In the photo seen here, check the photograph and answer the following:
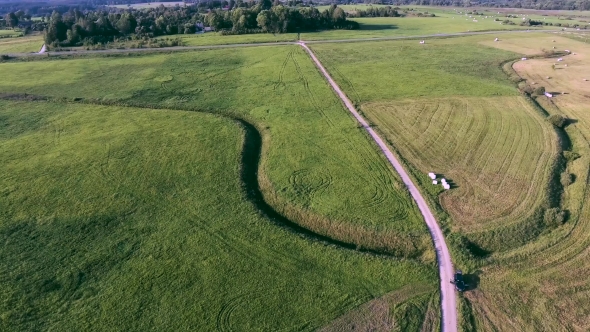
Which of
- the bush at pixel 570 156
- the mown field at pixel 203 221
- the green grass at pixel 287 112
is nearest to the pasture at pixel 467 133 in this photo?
the bush at pixel 570 156

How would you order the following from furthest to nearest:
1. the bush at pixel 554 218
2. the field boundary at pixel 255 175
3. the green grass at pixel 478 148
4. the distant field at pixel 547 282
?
the green grass at pixel 478 148, the bush at pixel 554 218, the field boundary at pixel 255 175, the distant field at pixel 547 282

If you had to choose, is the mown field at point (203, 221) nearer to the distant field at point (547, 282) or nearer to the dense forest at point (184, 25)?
the distant field at point (547, 282)

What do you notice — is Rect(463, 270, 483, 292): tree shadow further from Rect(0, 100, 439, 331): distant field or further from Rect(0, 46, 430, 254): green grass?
Rect(0, 46, 430, 254): green grass

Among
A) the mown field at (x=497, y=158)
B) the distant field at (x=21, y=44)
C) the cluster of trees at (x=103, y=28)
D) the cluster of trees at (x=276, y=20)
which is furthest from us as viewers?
the cluster of trees at (x=276, y=20)

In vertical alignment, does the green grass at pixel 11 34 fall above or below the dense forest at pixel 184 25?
below

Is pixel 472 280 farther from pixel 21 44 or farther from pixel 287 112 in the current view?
pixel 21 44

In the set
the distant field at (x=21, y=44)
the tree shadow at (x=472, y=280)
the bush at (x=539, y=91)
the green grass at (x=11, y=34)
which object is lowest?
the tree shadow at (x=472, y=280)
